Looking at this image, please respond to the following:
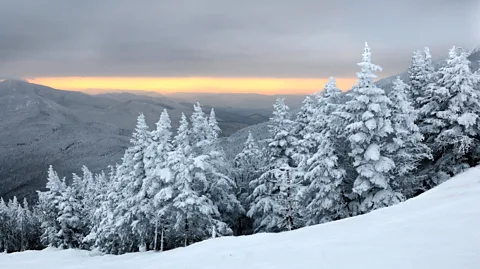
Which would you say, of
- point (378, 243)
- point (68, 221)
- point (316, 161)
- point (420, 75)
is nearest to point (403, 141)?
point (316, 161)

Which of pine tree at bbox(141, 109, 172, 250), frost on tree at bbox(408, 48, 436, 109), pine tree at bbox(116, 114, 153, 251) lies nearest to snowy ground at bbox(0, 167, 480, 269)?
pine tree at bbox(141, 109, 172, 250)

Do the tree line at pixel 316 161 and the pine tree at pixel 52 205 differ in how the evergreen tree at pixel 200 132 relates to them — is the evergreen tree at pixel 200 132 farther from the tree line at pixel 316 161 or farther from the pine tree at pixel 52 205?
the pine tree at pixel 52 205

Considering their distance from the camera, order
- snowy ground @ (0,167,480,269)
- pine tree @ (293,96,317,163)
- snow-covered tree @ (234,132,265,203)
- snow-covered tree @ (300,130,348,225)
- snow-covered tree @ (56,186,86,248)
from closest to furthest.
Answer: snowy ground @ (0,167,480,269)
snow-covered tree @ (300,130,348,225)
pine tree @ (293,96,317,163)
snow-covered tree @ (234,132,265,203)
snow-covered tree @ (56,186,86,248)

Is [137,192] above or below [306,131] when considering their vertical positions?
below

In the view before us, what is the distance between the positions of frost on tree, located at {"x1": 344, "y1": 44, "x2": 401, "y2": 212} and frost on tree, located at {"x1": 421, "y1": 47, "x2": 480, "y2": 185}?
17.2ft

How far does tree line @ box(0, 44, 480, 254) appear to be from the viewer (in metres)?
22.0

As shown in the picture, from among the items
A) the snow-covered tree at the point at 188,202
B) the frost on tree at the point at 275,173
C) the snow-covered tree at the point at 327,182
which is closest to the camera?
the snow-covered tree at the point at 327,182

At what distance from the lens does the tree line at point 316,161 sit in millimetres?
22031

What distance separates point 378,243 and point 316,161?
14311mm

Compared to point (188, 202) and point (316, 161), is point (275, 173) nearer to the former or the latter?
point (316, 161)

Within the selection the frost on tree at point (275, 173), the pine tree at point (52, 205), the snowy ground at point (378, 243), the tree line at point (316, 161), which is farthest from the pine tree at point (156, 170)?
the pine tree at point (52, 205)

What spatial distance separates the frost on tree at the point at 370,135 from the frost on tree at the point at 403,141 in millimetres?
824

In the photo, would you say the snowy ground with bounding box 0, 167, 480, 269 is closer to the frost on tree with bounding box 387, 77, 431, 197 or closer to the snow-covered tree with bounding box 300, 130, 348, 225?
the frost on tree with bounding box 387, 77, 431, 197

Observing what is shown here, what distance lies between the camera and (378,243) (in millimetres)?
9734
